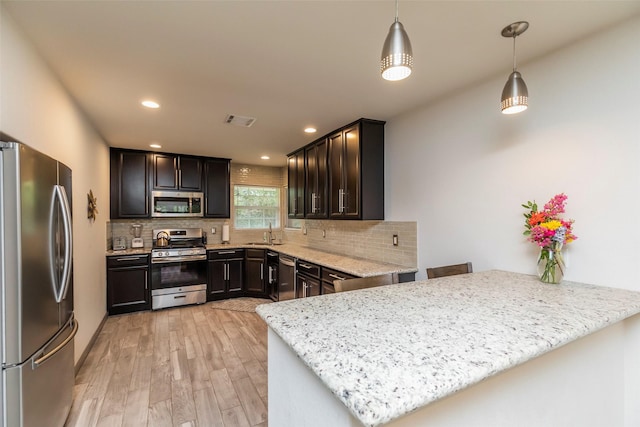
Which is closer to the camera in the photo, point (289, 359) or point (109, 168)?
point (289, 359)

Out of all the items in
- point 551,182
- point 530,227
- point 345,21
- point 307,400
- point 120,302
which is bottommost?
point 120,302

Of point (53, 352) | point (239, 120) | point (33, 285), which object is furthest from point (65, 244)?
point (239, 120)

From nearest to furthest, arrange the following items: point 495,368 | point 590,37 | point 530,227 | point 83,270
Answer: point 495,368
point 590,37
point 530,227
point 83,270

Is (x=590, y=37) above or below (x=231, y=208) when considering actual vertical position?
above

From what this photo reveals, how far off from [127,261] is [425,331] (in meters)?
4.40

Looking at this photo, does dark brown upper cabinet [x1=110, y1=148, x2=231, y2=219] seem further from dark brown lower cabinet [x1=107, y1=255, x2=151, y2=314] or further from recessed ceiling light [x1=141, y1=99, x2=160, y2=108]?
recessed ceiling light [x1=141, y1=99, x2=160, y2=108]

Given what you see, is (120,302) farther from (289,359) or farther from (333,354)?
(333,354)

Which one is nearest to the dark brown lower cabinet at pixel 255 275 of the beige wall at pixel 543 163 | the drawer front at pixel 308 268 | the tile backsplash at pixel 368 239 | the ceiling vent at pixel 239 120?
the tile backsplash at pixel 368 239

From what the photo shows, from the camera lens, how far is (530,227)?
188cm

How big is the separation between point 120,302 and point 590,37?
18.1 feet

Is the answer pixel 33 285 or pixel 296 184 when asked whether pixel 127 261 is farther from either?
pixel 33 285

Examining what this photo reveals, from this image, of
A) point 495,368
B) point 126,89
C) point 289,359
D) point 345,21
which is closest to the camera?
point 495,368

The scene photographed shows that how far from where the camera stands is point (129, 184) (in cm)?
448

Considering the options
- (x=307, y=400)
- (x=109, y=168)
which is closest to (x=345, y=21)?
(x=307, y=400)
